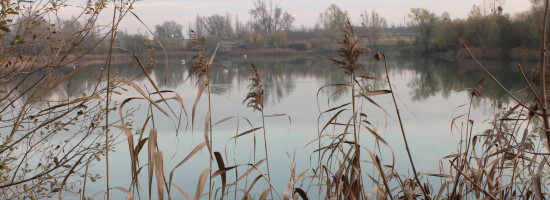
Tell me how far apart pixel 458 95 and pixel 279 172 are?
23.1ft

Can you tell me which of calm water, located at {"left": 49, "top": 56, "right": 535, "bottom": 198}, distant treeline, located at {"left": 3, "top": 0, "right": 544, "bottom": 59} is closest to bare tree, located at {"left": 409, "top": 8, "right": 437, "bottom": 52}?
distant treeline, located at {"left": 3, "top": 0, "right": 544, "bottom": 59}

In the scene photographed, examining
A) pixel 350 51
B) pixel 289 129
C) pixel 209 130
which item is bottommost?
pixel 289 129

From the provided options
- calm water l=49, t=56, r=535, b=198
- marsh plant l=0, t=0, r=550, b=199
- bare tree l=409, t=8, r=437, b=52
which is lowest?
calm water l=49, t=56, r=535, b=198

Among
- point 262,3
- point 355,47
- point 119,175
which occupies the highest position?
point 262,3

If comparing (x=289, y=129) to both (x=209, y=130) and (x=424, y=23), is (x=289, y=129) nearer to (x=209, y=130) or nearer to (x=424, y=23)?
(x=209, y=130)

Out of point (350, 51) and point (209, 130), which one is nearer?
point (350, 51)

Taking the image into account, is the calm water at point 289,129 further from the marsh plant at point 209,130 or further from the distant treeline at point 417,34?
the distant treeline at point 417,34

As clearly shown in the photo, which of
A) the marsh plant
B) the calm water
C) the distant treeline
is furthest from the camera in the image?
the distant treeline

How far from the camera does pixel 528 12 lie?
2300 cm

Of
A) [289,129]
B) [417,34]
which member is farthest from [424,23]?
[289,129]

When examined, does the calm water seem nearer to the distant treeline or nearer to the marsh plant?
the marsh plant

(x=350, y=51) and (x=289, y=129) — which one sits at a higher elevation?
(x=350, y=51)

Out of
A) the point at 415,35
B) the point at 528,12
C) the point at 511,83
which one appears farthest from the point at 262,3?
the point at 511,83

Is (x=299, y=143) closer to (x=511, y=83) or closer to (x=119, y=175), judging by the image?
(x=119, y=175)
